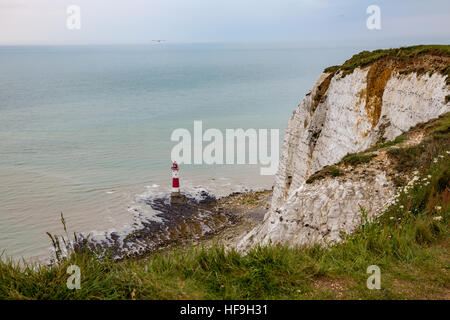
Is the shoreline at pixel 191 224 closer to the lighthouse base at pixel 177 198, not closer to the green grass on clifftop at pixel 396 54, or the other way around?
the lighthouse base at pixel 177 198

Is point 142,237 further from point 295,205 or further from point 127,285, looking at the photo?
point 127,285

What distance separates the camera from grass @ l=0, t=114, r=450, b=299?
16.4ft

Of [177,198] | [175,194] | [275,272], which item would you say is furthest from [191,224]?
[275,272]

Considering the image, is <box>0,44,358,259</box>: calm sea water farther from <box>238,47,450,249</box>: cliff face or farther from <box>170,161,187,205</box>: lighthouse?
<box>238,47,450,249</box>: cliff face

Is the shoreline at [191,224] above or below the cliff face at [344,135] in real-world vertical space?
below

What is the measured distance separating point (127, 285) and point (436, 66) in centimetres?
1605

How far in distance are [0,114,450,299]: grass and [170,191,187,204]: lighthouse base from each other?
19.7 m

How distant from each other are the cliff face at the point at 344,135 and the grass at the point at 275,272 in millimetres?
2082

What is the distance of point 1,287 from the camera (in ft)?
16.0

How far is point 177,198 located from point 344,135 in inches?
501

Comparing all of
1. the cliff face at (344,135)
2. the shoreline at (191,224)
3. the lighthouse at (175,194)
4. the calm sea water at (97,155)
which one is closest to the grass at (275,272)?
the cliff face at (344,135)

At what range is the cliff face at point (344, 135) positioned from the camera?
991 centimetres

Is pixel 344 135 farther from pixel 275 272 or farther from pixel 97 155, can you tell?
pixel 97 155

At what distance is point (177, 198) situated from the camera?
86.6 feet
